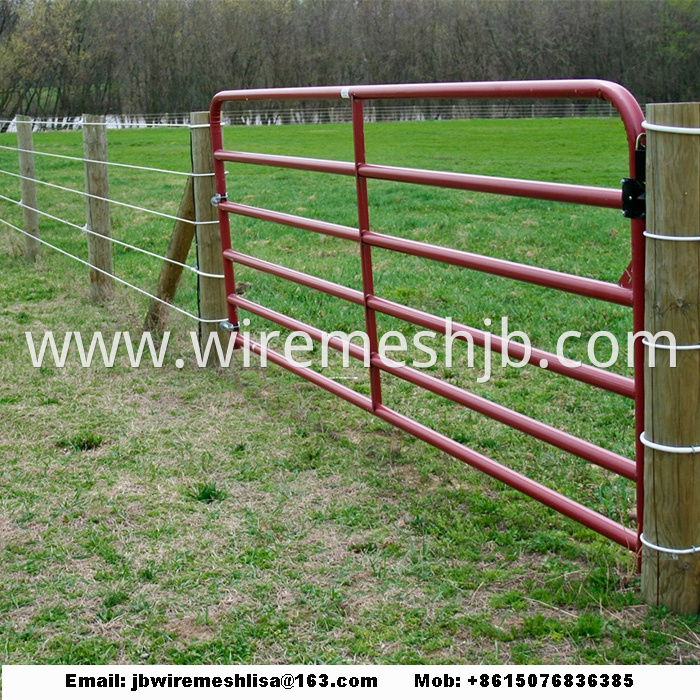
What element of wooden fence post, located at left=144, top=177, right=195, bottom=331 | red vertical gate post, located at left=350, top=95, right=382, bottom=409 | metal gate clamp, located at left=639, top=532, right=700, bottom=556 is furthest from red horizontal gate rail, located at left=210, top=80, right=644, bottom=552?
wooden fence post, located at left=144, top=177, right=195, bottom=331

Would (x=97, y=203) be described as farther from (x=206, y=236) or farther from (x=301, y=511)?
(x=301, y=511)

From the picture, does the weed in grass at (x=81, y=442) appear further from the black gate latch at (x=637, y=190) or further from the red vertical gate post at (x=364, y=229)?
the black gate latch at (x=637, y=190)

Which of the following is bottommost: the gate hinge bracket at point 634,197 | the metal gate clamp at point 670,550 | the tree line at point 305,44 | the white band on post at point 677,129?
the metal gate clamp at point 670,550

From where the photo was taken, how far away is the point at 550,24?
4916cm

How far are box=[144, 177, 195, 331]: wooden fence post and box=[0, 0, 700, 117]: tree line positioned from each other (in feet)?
144

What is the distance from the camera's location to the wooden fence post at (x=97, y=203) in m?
6.62

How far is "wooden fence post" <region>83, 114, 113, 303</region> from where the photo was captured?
6621 mm

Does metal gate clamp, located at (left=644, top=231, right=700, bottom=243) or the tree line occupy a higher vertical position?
the tree line

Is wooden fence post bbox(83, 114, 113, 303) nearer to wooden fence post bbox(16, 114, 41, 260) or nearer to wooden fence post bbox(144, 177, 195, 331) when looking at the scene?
wooden fence post bbox(144, 177, 195, 331)

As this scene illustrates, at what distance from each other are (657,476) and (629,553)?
0.42m

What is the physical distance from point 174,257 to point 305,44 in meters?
47.4

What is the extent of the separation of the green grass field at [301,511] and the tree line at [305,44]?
44034mm

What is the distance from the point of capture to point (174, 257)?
5.63 m

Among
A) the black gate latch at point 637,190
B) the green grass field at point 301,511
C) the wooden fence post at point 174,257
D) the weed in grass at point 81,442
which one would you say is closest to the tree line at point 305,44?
the wooden fence post at point 174,257
